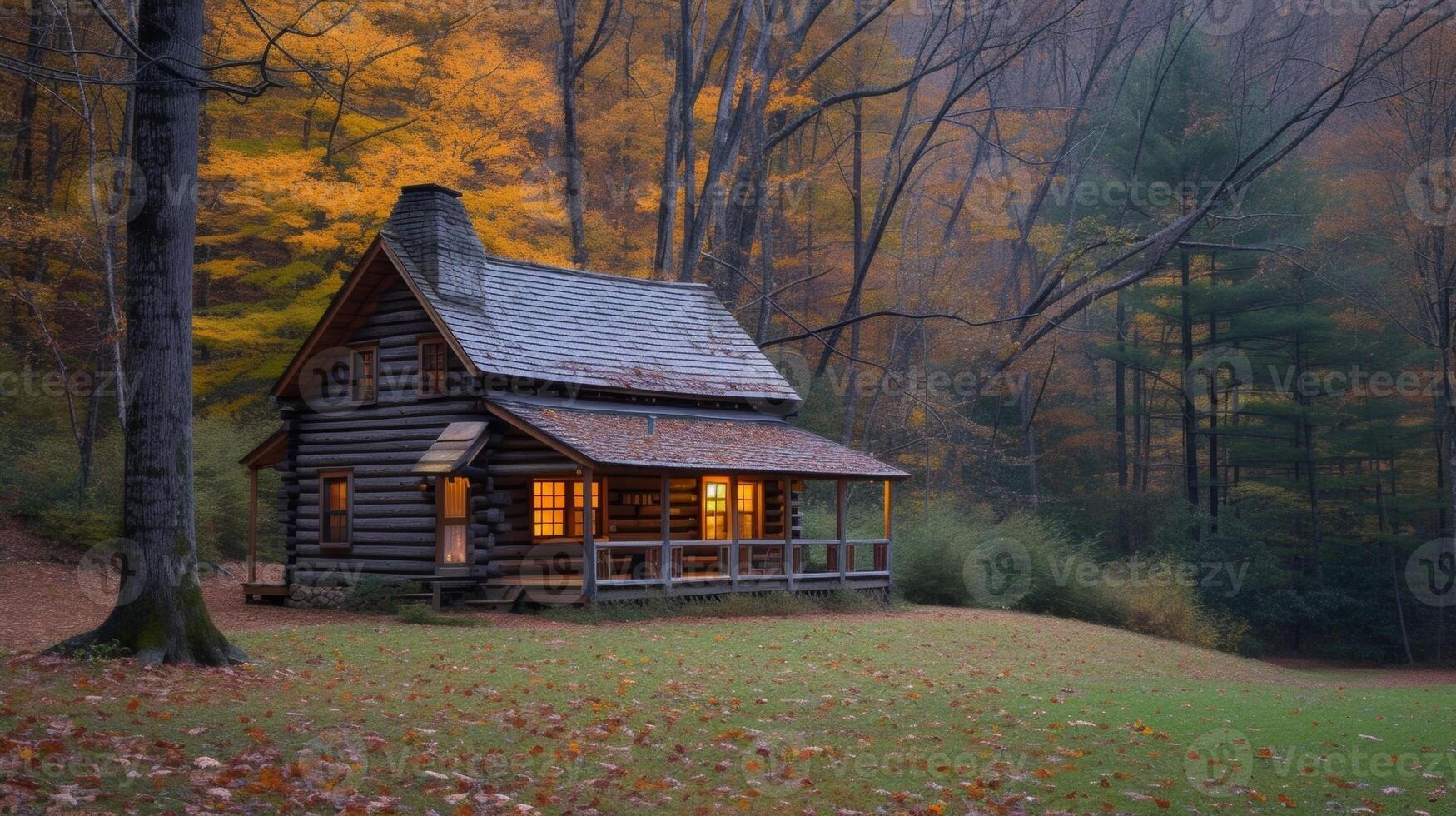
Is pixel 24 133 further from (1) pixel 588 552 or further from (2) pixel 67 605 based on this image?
(1) pixel 588 552

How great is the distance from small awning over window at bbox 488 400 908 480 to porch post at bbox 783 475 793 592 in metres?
0.79

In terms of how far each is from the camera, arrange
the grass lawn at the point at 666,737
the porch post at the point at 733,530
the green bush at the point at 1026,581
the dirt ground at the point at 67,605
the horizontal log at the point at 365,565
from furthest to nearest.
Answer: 1. the green bush at the point at 1026,581
2. the porch post at the point at 733,530
3. the horizontal log at the point at 365,565
4. the dirt ground at the point at 67,605
5. the grass lawn at the point at 666,737

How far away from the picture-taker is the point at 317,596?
22031 millimetres

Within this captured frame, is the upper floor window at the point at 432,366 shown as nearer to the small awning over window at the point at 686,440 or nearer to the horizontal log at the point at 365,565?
the small awning over window at the point at 686,440

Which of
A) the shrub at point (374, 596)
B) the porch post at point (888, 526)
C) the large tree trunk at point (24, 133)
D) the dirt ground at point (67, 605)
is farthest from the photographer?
the large tree trunk at point (24, 133)

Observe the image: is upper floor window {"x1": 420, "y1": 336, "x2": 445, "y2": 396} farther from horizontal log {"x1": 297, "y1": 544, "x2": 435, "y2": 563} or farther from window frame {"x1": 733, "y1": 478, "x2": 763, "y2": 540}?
window frame {"x1": 733, "y1": 478, "x2": 763, "y2": 540}

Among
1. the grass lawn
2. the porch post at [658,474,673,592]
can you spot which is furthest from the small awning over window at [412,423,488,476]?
the grass lawn

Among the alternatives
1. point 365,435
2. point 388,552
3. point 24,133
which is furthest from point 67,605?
point 24,133

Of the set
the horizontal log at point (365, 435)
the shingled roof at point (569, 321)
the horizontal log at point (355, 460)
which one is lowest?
the horizontal log at point (355, 460)

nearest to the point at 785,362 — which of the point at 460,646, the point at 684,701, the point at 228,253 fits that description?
the point at 228,253

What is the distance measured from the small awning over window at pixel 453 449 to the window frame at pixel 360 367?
7.23 ft

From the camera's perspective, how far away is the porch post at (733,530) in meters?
22.9

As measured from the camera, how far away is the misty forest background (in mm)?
28172

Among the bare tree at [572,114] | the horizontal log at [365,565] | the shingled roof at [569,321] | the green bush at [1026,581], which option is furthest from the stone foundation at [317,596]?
the bare tree at [572,114]
